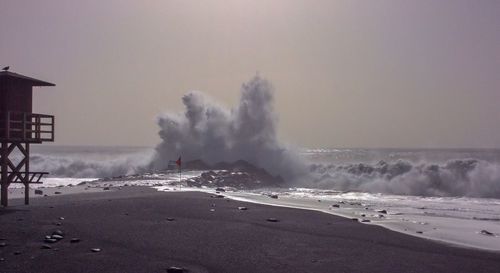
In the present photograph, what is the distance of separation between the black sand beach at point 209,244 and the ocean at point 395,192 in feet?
6.71

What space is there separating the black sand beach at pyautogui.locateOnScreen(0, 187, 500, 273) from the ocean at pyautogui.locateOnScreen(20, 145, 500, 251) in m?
2.05

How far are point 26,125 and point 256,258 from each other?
13054 mm

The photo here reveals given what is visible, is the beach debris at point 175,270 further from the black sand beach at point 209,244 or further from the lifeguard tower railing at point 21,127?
the lifeguard tower railing at point 21,127

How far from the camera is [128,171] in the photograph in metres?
50.6

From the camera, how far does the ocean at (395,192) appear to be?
16719 mm

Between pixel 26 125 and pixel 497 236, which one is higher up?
pixel 26 125

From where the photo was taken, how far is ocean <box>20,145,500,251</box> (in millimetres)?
16719

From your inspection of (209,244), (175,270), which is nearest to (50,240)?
(209,244)

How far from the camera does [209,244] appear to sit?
1202 cm

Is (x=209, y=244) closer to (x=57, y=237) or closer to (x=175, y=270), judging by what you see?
(x=175, y=270)

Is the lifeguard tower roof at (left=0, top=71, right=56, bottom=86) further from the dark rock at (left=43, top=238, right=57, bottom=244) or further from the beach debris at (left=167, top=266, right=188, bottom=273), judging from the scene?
the beach debris at (left=167, top=266, right=188, bottom=273)

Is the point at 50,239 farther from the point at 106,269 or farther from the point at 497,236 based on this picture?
the point at 497,236

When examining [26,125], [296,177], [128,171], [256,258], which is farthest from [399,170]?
[256,258]

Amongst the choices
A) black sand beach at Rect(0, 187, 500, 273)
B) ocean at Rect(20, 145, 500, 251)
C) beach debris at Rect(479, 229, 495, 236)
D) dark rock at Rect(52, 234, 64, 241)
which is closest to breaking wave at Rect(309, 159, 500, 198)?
ocean at Rect(20, 145, 500, 251)
